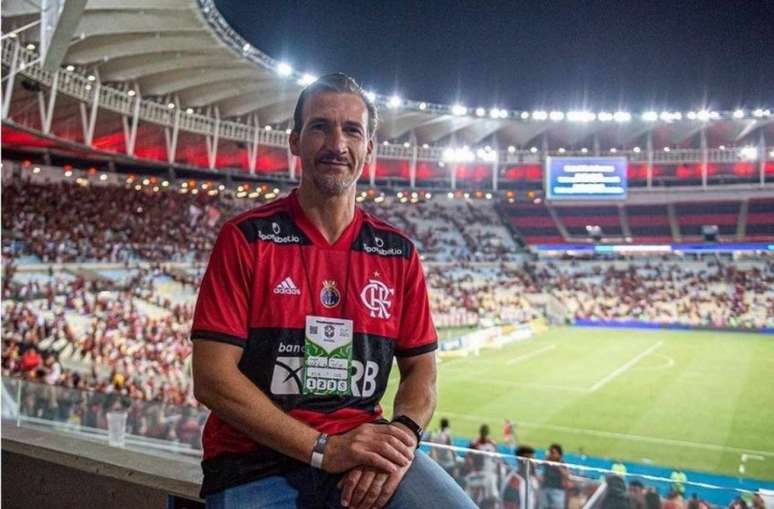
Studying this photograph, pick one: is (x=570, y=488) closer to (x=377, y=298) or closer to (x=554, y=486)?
(x=554, y=486)

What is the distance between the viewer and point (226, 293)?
1.63m

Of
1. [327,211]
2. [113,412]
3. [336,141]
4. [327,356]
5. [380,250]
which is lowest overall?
[113,412]

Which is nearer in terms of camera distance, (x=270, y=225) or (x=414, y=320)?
(x=270, y=225)

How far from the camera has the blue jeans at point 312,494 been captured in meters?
1.62

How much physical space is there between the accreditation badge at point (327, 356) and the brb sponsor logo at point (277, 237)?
0.71 ft

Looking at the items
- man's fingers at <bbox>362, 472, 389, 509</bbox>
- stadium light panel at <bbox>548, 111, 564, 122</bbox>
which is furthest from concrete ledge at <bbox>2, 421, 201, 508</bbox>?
stadium light panel at <bbox>548, 111, 564, 122</bbox>

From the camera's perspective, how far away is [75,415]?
6.99 m

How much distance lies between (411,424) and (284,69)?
29098mm

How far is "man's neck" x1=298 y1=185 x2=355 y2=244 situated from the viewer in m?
1.83

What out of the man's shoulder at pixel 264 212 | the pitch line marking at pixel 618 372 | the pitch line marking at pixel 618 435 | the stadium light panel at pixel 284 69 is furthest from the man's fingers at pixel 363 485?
the stadium light panel at pixel 284 69

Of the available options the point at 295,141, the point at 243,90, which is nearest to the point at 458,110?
the point at 243,90

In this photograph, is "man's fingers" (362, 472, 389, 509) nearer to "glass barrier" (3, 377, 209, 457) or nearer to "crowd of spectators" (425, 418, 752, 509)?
"crowd of spectators" (425, 418, 752, 509)

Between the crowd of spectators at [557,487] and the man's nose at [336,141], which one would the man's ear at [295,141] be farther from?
the crowd of spectators at [557,487]

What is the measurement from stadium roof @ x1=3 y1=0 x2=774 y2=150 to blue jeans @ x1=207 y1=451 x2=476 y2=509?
13.1m
